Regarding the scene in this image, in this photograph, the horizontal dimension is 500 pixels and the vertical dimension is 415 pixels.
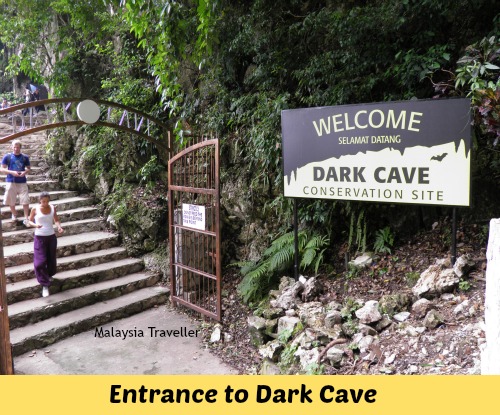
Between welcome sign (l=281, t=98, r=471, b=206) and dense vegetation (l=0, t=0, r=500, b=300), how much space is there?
42 centimetres

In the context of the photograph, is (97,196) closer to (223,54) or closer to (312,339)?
(223,54)

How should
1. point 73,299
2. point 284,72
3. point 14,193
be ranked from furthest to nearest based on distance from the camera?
point 14,193, point 284,72, point 73,299

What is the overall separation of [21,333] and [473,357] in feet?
16.9

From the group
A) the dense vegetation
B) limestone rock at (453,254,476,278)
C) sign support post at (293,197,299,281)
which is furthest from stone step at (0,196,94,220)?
limestone rock at (453,254,476,278)

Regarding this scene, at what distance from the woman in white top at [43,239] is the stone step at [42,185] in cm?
360

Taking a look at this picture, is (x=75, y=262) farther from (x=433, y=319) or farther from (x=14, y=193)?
(x=433, y=319)

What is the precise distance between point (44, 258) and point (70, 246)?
1376mm

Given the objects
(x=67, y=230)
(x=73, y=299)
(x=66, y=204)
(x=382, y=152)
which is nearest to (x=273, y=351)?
(x=382, y=152)

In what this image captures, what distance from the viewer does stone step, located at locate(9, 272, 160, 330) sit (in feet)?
18.4

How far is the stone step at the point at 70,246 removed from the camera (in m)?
6.78

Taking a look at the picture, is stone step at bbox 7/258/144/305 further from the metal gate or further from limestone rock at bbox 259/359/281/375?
limestone rock at bbox 259/359/281/375

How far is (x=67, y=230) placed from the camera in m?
8.13

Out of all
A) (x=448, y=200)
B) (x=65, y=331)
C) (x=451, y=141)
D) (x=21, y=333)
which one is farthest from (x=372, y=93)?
(x=21, y=333)

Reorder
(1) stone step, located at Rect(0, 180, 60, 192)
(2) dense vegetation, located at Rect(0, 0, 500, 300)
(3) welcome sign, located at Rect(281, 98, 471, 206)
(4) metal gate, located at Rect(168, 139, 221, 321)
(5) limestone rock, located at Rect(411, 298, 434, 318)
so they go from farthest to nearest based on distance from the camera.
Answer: (1) stone step, located at Rect(0, 180, 60, 192) → (4) metal gate, located at Rect(168, 139, 221, 321) → (2) dense vegetation, located at Rect(0, 0, 500, 300) → (3) welcome sign, located at Rect(281, 98, 471, 206) → (5) limestone rock, located at Rect(411, 298, 434, 318)
